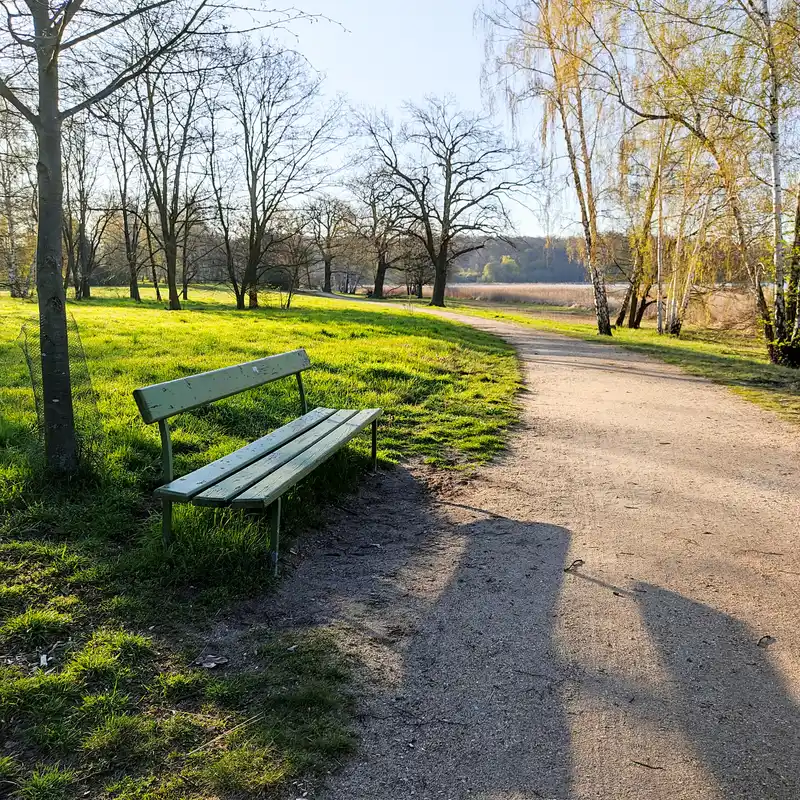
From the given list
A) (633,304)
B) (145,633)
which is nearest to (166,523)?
(145,633)

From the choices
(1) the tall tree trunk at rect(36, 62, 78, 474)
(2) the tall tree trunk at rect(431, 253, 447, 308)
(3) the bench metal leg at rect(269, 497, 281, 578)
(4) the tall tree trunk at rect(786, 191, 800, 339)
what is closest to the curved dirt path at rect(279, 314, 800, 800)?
(3) the bench metal leg at rect(269, 497, 281, 578)

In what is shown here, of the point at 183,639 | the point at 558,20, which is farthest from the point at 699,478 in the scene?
the point at 558,20

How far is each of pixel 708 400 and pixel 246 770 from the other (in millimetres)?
8252

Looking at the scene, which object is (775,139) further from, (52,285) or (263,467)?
(52,285)

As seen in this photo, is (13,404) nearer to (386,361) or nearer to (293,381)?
(293,381)

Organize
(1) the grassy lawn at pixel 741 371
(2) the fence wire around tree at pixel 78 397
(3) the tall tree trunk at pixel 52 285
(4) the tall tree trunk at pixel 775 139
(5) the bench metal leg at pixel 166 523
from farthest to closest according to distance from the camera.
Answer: (4) the tall tree trunk at pixel 775 139
(1) the grassy lawn at pixel 741 371
(2) the fence wire around tree at pixel 78 397
(3) the tall tree trunk at pixel 52 285
(5) the bench metal leg at pixel 166 523

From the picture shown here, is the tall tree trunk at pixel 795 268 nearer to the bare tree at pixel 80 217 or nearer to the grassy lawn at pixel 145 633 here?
the grassy lawn at pixel 145 633

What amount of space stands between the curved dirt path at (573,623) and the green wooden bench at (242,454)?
53cm

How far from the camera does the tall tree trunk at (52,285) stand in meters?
3.75

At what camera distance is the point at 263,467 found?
3.84 m

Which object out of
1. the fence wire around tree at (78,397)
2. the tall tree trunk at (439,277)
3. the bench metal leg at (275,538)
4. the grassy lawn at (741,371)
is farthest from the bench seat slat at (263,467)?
the tall tree trunk at (439,277)

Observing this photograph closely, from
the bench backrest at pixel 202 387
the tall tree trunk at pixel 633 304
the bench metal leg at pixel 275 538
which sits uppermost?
the tall tree trunk at pixel 633 304

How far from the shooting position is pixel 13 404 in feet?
19.2

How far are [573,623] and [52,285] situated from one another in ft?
11.6
